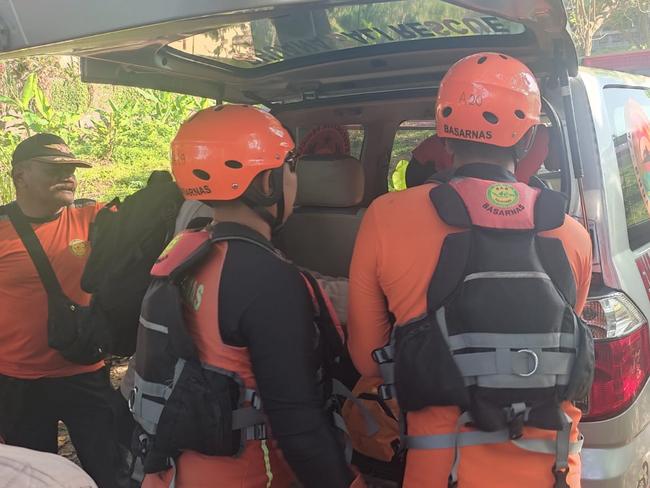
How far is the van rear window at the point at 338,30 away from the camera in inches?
89.1

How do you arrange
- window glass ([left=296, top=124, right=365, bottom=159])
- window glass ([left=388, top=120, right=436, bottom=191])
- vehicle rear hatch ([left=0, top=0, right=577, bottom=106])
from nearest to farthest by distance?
vehicle rear hatch ([left=0, top=0, right=577, bottom=106]) → window glass ([left=296, top=124, right=365, bottom=159]) → window glass ([left=388, top=120, right=436, bottom=191])

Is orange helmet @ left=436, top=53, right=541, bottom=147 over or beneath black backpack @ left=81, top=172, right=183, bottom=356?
over

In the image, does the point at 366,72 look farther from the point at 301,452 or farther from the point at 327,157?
the point at 301,452

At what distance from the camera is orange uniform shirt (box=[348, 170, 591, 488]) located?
1.68 meters

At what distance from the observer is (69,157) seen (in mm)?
3135

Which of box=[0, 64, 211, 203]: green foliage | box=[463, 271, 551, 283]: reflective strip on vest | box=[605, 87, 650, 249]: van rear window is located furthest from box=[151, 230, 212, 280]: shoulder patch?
box=[0, 64, 211, 203]: green foliage

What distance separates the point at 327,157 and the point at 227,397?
1.93 metres

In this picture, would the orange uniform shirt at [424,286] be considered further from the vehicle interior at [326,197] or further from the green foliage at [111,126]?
the green foliage at [111,126]

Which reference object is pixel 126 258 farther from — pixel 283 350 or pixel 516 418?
pixel 516 418

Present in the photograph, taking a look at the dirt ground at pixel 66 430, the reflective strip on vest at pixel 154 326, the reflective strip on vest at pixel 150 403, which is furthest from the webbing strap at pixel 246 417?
the dirt ground at pixel 66 430

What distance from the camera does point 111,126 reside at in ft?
46.4

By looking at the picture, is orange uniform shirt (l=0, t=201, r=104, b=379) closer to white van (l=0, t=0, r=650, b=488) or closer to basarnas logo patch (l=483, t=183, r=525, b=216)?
white van (l=0, t=0, r=650, b=488)

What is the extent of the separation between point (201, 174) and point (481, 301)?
877 millimetres

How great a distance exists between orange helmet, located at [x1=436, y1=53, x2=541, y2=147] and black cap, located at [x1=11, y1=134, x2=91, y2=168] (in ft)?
6.69
